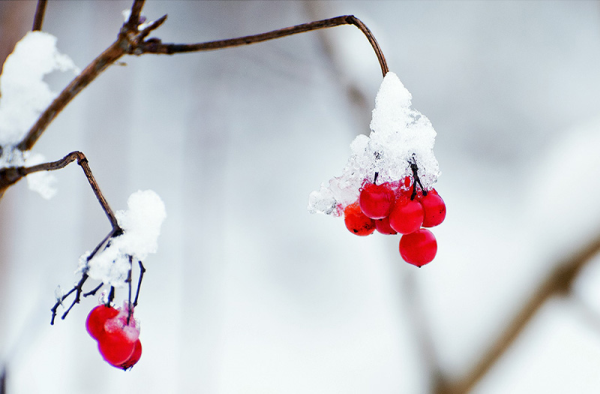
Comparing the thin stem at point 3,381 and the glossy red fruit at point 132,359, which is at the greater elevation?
the glossy red fruit at point 132,359

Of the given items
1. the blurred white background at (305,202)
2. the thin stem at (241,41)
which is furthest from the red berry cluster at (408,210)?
the blurred white background at (305,202)

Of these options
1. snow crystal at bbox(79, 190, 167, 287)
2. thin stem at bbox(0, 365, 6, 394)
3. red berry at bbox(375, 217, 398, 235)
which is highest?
red berry at bbox(375, 217, 398, 235)

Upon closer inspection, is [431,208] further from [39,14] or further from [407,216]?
[39,14]

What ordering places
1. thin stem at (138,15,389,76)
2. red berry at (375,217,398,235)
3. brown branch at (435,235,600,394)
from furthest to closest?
brown branch at (435,235,600,394) < red berry at (375,217,398,235) < thin stem at (138,15,389,76)

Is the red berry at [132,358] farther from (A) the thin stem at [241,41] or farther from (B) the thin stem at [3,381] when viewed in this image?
(B) the thin stem at [3,381]

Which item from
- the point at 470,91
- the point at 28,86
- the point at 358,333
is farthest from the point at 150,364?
the point at 470,91

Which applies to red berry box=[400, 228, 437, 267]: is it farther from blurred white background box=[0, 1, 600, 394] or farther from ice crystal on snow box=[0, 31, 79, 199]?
blurred white background box=[0, 1, 600, 394]

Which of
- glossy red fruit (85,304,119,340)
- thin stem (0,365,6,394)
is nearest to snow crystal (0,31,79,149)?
glossy red fruit (85,304,119,340)

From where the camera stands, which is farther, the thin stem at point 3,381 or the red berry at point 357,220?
the thin stem at point 3,381

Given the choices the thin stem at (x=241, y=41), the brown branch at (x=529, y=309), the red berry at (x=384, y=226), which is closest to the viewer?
the thin stem at (x=241, y=41)
